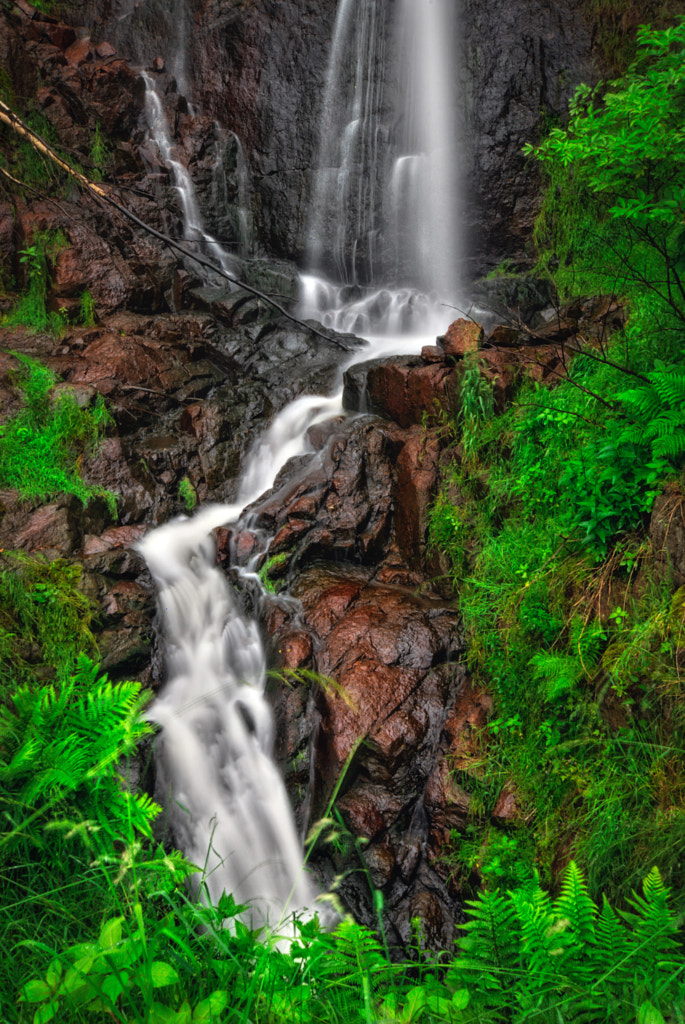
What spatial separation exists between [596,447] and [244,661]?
3.14 meters

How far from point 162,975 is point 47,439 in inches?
222

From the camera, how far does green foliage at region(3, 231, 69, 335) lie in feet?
25.0

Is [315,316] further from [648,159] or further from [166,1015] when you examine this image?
[166,1015]

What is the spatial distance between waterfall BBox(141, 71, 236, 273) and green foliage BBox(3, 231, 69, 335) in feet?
8.47

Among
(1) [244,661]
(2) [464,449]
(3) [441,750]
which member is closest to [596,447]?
(2) [464,449]

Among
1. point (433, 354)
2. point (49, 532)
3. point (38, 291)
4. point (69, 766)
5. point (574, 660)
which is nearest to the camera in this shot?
point (69, 766)

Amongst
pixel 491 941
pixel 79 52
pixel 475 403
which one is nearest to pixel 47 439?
pixel 475 403

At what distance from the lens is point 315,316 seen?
997 cm

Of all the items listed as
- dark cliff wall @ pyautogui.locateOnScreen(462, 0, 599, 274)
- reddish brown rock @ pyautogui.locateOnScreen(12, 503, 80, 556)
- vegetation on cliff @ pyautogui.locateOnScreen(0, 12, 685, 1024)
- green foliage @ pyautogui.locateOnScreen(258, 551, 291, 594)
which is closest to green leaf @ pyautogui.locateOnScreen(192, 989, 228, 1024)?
vegetation on cliff @ pyautogui.locateOnScreen(0, 12, 685, 1024)

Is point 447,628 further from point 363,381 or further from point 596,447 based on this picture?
point 363,381

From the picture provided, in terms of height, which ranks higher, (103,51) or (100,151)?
(103,51)

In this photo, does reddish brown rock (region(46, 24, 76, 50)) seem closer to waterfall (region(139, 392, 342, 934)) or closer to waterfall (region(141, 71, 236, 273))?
waterfall (region(141, 71, 236, 273))

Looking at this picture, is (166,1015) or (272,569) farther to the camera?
(272,569)

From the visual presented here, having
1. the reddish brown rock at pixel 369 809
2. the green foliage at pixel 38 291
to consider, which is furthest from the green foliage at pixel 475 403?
the green foliage at pixel 38 291
